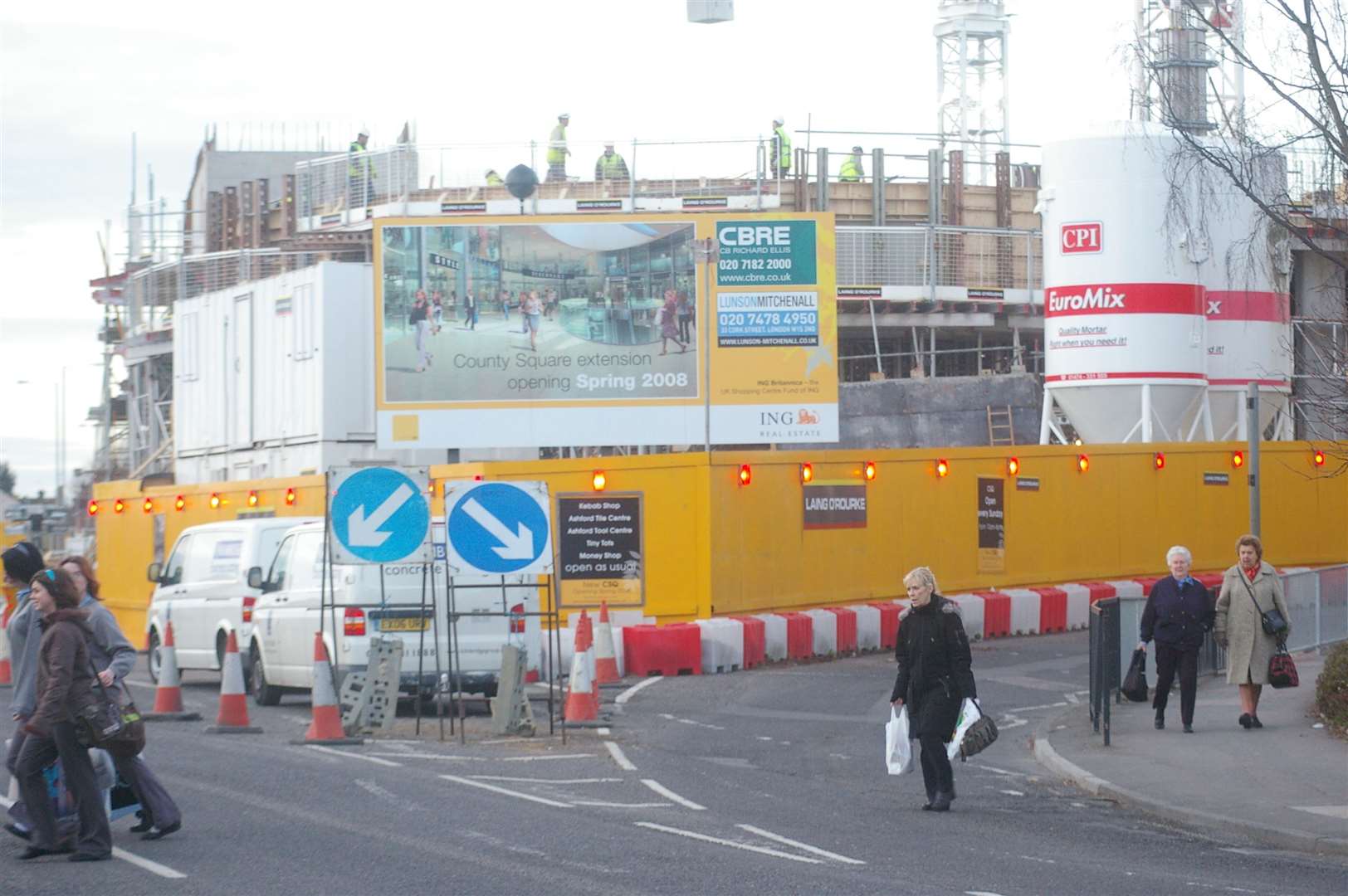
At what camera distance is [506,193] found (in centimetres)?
4972

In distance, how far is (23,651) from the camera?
1096 centimetres

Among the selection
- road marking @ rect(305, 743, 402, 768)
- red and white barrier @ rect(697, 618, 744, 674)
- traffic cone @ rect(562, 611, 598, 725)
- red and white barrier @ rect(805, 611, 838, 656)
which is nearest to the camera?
road marking @ rect(305, 743, 402, 768)

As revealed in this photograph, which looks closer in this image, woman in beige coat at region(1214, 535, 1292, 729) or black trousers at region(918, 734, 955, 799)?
black trousers at region(918, 734, 955, 799)

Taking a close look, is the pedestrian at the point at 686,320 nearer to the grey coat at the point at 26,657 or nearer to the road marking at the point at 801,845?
the road marking at the point at 801,845

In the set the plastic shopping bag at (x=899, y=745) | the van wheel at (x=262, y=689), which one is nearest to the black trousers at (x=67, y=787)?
the plastic shopping bag at (x=899, y=745)

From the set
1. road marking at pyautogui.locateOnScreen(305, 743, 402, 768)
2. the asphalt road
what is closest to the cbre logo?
the asphalt road

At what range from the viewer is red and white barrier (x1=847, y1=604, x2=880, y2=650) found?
26.6 m

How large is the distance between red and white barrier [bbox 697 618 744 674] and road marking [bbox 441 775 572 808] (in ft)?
33.1

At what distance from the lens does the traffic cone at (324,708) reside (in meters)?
16.3

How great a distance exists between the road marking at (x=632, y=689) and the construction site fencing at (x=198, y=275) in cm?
2901

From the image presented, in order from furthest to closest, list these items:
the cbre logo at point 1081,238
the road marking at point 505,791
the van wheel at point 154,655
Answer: the cbre logo at point 1081,238 < the van wheel at point 154,655 < the road marking at point 505,791

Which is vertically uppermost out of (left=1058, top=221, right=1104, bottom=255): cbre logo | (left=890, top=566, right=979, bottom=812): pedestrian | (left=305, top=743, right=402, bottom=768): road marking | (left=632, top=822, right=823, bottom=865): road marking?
(left=1058, top=221, right=1104, bottom=255): cbre logo

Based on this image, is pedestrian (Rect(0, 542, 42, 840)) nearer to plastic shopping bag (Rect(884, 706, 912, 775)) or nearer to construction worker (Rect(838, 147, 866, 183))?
plastic shopping bag (Rect(884, 706, 912, 775))

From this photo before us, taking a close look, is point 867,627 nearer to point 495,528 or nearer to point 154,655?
point 154,655
